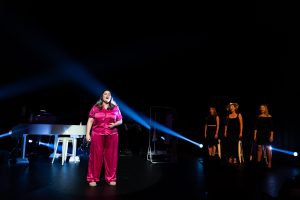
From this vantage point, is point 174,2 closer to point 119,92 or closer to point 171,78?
point 171,78

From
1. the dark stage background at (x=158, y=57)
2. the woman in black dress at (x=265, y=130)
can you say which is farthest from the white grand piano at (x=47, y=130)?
the woman in black dress at (x=265, y=130)

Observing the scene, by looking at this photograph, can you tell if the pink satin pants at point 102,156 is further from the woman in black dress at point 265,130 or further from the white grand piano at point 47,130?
the woman in black dress at point 265,130

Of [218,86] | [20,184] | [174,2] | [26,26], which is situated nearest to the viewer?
[20,184]

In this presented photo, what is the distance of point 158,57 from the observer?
342 inches

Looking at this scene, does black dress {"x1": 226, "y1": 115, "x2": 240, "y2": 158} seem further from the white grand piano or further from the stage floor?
the white grand piano

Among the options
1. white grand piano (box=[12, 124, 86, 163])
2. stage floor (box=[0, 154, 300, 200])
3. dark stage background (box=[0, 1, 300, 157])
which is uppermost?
dark stage background (box=[0, 1, 300, 157])

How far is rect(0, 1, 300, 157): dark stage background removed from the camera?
6.30 meters

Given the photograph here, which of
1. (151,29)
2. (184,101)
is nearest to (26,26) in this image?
(151,29)

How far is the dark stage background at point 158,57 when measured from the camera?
630 cm

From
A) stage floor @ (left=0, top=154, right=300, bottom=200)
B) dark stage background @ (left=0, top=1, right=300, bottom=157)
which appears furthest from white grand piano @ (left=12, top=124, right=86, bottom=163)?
dark stage background @ (left=0, top=1, right=300, bottom=157)

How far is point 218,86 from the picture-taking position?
8.26m

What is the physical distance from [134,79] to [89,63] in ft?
5.77

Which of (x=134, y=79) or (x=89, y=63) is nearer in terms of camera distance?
(x=89, y=63)

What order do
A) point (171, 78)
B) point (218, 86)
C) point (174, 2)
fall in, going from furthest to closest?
point (171, 78) → point (218, 86) → point (174, 2)
